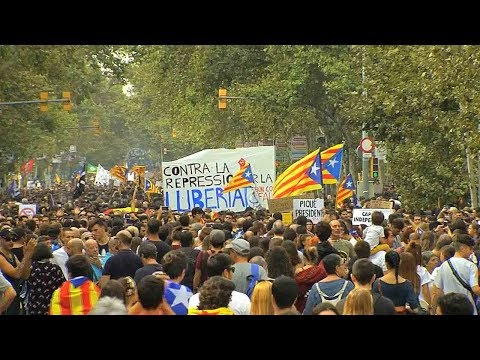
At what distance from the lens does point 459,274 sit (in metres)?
10.4

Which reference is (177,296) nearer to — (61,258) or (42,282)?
(42,282)

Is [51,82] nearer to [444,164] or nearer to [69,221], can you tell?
[444,164]

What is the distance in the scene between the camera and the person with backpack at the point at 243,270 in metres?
9.82

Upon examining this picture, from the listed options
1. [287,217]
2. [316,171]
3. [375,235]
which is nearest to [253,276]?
[375,235]

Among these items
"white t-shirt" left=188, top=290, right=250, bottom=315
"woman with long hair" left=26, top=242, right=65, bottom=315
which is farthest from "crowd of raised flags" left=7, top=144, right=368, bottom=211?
"white t-shirt" left=188, top=290, right=250, bottom=315

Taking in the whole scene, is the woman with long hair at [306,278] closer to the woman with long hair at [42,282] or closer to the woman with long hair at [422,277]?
the woman with long hair at [422,277]

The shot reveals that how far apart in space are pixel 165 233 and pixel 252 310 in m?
5.65

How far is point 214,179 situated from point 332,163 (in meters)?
2.74

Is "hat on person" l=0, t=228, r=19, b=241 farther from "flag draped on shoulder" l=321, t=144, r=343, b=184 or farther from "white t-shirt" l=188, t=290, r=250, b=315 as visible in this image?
"flag draped on shoulder" l=321, t=144, r=343, b=184

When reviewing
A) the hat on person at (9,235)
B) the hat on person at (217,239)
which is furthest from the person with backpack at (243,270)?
the hat on person at (9,235)

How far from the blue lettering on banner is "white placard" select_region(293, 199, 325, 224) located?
3855 mm

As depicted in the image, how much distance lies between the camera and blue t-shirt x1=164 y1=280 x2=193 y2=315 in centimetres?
840
